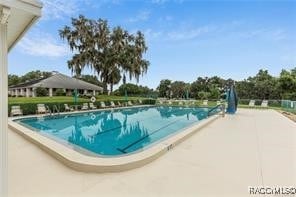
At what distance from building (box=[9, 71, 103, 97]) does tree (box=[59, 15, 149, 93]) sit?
4.63 metres

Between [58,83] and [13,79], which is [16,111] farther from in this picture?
[13,79]

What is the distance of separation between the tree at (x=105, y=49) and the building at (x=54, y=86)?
4635 millimetres

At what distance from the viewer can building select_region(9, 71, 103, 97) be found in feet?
109

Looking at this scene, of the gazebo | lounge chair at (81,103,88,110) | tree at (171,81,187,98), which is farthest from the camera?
tree at (171,81,187,98)

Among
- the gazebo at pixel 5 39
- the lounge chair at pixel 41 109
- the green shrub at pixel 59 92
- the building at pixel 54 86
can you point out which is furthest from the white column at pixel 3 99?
the green shrub at pixel 59 92

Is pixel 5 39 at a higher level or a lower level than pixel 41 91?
lower

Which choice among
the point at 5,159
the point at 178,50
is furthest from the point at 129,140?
the point at 178,50

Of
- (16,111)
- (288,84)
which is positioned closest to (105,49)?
(16,111)

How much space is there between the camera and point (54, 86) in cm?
3350

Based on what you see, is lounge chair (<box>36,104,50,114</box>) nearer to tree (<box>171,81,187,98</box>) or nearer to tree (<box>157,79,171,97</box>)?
tree (<box>171,81,187,98</box>)

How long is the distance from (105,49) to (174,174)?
91.0 feet

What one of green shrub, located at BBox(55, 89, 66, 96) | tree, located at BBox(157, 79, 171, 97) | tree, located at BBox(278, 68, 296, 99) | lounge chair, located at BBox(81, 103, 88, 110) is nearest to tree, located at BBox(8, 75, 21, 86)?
green shrub, located at BBox(55, 89, 66, 96)

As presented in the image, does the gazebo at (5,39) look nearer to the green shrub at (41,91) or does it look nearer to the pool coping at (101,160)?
the pool coping at (101,160)

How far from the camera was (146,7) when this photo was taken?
19.6 meters
